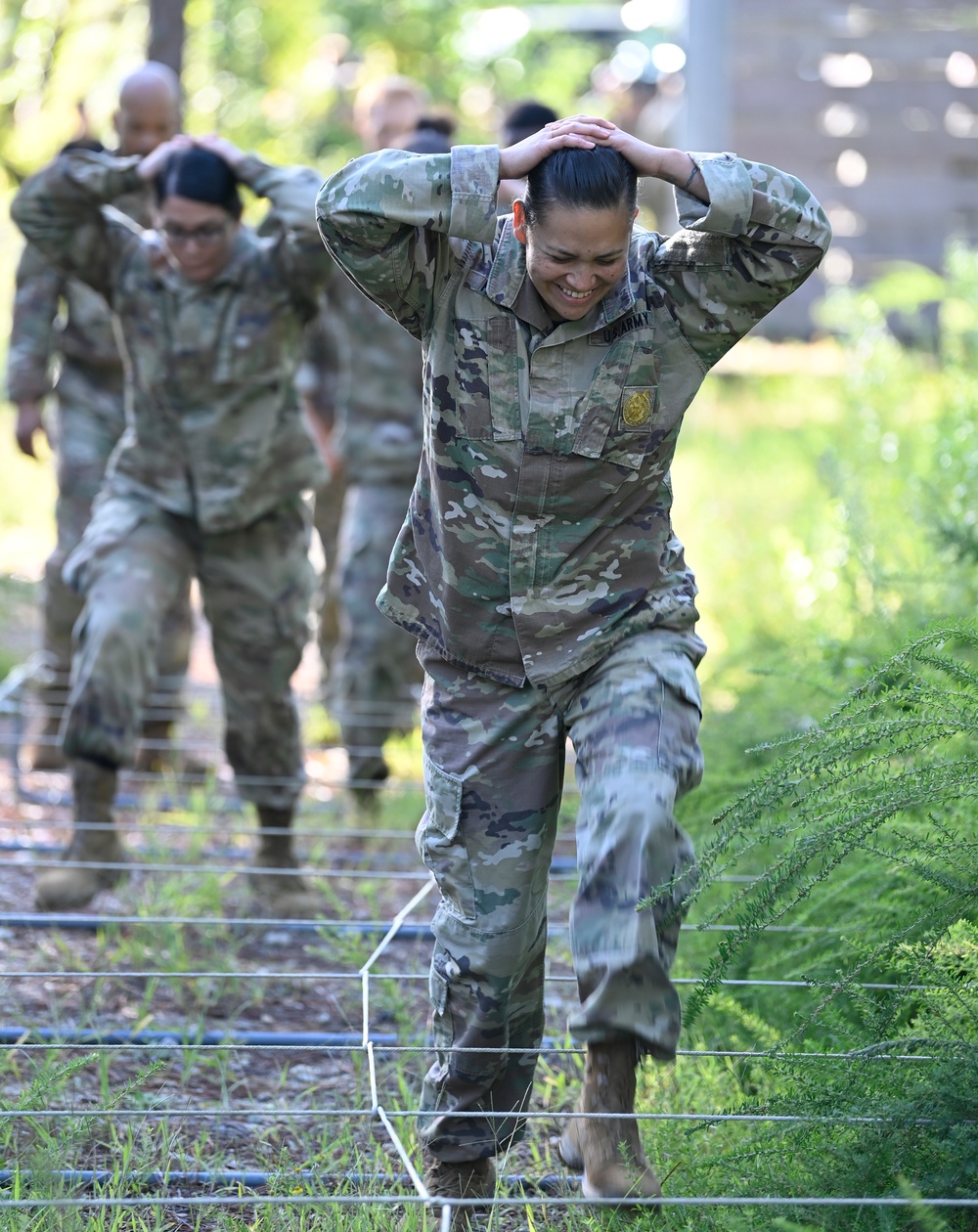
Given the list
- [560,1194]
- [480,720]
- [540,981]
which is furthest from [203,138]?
[560,1194]

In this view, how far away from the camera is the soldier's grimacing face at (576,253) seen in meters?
2.93

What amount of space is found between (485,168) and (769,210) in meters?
0.51

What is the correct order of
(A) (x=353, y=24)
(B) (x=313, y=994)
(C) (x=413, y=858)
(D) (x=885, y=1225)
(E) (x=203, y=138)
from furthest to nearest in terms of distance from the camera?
1. (A) (x=353, y=24)
2. (C) (x=413, y=858)
3. (E) (x=203, y=138)
4. (B) (x=313, y=994)
5. (D) (x=885, y=1225)

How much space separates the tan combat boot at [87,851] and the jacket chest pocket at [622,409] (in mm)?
2219

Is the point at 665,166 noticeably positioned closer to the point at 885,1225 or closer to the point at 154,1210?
the point at 885,1225

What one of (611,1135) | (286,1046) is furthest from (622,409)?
(286,1046)

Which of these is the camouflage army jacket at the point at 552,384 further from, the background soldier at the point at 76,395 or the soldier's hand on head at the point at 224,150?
the background soldier at the point at 76,395

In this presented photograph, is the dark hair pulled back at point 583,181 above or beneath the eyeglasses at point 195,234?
above

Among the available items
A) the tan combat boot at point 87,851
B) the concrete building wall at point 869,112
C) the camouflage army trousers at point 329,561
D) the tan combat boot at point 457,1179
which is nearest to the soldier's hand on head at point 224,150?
the tan combat boot at point 87,851

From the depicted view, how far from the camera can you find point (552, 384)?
3088 millimetres

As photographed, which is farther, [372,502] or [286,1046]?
[372,502]

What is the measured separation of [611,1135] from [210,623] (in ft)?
8.92

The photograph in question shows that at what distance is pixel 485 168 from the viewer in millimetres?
2996

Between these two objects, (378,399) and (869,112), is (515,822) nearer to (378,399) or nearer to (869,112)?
(378,399)
